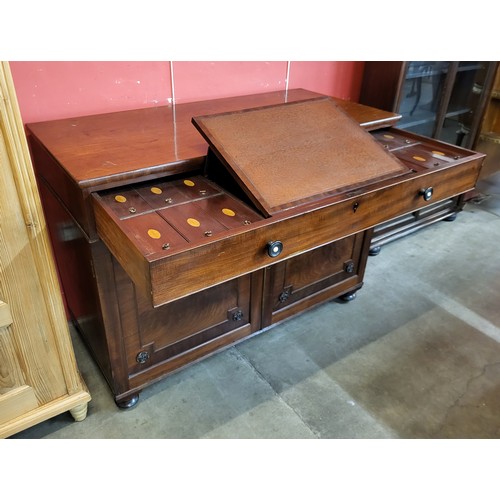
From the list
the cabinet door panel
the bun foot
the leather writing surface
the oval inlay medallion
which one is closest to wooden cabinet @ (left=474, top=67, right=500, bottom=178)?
the cabinet door panel

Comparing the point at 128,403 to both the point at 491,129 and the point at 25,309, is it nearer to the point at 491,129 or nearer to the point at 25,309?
the point at 25,309

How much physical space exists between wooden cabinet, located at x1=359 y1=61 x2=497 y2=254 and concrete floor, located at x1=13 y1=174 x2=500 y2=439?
0.59m

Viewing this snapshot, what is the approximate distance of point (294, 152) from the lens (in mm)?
1381

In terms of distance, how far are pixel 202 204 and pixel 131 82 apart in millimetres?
750

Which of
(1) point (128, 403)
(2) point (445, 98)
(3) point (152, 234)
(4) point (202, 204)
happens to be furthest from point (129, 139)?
(2) point (445, 98)

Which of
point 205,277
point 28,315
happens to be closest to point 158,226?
point 205,277

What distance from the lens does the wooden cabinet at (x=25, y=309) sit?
1.10m

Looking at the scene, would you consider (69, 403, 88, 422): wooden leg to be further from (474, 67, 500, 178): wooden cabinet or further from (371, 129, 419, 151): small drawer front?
(474, 67, 500, 178): wooden cabinet

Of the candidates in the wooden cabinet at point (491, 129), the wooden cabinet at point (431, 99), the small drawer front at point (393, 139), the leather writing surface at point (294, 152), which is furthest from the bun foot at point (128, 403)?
the wooden cabinet at point (491, 129)

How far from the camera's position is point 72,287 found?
1.82 m

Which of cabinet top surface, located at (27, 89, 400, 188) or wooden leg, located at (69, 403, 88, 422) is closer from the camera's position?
cabinet top surface, located at (27, 89, 400, 188)

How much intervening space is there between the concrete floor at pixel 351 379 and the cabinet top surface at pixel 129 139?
35.2 inches

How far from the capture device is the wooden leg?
157cm
